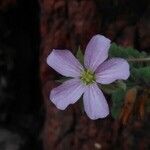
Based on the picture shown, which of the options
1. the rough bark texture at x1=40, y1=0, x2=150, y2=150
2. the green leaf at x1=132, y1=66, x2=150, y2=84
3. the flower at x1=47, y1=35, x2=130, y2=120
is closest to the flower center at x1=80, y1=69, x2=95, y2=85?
the flower at x1=47, y1=35, x2=130, y2=120

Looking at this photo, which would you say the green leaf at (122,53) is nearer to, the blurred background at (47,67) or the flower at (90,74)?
the flower at (90,74)

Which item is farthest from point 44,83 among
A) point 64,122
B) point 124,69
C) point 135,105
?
point 124,69

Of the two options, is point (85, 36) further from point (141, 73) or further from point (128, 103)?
point (141, 73)

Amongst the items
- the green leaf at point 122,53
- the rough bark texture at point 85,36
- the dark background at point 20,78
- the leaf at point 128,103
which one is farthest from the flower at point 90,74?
the dark background at point 20,78

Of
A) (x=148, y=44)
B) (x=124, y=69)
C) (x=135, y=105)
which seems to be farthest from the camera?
(x=148, y=44)

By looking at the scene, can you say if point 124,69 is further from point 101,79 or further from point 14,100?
point 14,100

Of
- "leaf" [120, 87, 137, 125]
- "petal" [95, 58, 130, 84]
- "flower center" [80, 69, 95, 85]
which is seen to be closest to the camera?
"petal" [95, 58, 130, 84]

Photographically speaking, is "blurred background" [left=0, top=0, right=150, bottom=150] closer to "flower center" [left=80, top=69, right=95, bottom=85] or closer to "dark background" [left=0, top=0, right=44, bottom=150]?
"dark background" [left=0, top=0, right=44, bottom=150]

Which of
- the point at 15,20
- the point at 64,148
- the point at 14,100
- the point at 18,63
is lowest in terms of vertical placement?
the point at 64,148
